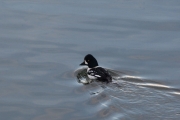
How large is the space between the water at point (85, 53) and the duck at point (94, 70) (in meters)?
0.24

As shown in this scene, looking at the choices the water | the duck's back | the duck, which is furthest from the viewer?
the duck

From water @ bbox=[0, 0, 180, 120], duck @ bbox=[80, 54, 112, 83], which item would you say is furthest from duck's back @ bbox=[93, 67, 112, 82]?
water @ bbox=[0, 0, 180, 120]

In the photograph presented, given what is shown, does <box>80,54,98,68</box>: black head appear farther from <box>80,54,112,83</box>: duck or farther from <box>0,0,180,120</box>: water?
<box>0,0,180,120</box>: water

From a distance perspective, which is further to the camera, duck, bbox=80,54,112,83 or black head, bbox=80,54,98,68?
black head, bbox=80,54,98,68

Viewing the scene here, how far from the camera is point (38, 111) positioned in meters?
12.8

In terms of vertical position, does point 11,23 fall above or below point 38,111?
above

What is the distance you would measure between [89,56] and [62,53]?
92 cm

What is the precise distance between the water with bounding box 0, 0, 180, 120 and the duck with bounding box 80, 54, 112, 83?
0.24 m

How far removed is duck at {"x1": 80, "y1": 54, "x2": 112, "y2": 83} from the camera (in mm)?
14898

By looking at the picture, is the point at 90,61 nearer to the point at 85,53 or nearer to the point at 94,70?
the point at 94,70

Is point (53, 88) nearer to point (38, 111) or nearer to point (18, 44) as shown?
point (38, 111)

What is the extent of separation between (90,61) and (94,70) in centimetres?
25

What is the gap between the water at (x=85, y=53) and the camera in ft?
42.2

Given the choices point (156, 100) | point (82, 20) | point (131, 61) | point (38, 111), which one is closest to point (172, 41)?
point (131, 61)
